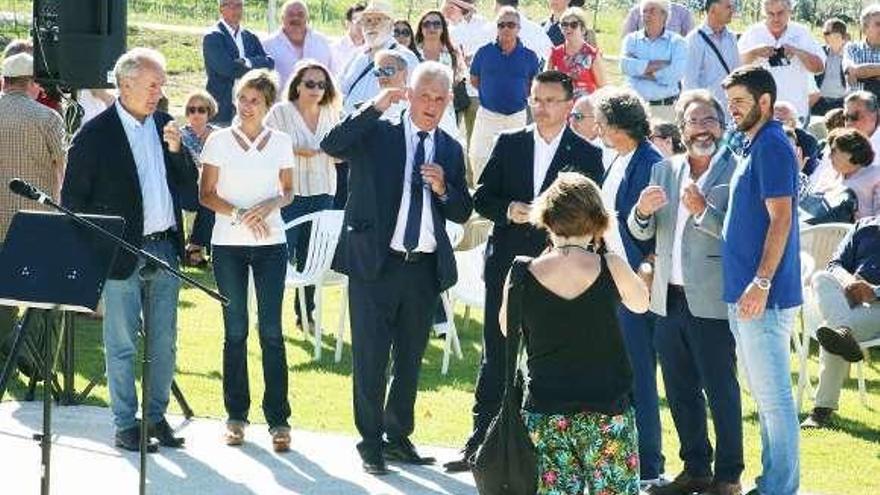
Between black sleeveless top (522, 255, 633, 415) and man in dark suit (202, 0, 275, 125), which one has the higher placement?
man in dark suit (202, 0, 275, 125)

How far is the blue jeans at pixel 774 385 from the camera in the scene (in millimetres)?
8438

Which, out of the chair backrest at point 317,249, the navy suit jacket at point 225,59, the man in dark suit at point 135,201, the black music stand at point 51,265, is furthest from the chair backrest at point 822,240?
the navy suit jacket at point 225,59

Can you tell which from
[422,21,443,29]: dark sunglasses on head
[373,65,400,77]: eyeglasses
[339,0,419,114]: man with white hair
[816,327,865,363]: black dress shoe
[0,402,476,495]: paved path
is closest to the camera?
[0,402,476,495]: paved path

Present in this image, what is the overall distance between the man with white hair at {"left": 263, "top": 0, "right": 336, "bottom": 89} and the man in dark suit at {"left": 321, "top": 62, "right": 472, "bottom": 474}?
7.15 metres

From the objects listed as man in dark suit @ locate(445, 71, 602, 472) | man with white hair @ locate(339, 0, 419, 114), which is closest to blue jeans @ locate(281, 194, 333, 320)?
man with white hair @ locate(339, 0, 419, 114)

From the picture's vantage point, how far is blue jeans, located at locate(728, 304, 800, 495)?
27.7 feet

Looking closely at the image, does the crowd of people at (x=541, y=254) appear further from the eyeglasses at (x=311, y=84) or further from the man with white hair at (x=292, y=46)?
the man with white hair at (x=292, y=46)

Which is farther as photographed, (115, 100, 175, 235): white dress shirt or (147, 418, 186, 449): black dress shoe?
(147, 418, 186, 449): black dress shoe

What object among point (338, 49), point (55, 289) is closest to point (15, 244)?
point (55, 289)

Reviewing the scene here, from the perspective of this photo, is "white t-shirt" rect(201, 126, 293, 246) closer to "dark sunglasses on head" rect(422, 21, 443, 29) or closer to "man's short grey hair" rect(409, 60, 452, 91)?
"man's short grey hair" rect(409, 60, 452, 91)

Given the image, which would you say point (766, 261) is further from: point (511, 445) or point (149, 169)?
point (149, 169)

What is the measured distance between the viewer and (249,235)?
973 centimetres

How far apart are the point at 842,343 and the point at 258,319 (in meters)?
3.32

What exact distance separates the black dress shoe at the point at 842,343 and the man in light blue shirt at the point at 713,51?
5.79m
